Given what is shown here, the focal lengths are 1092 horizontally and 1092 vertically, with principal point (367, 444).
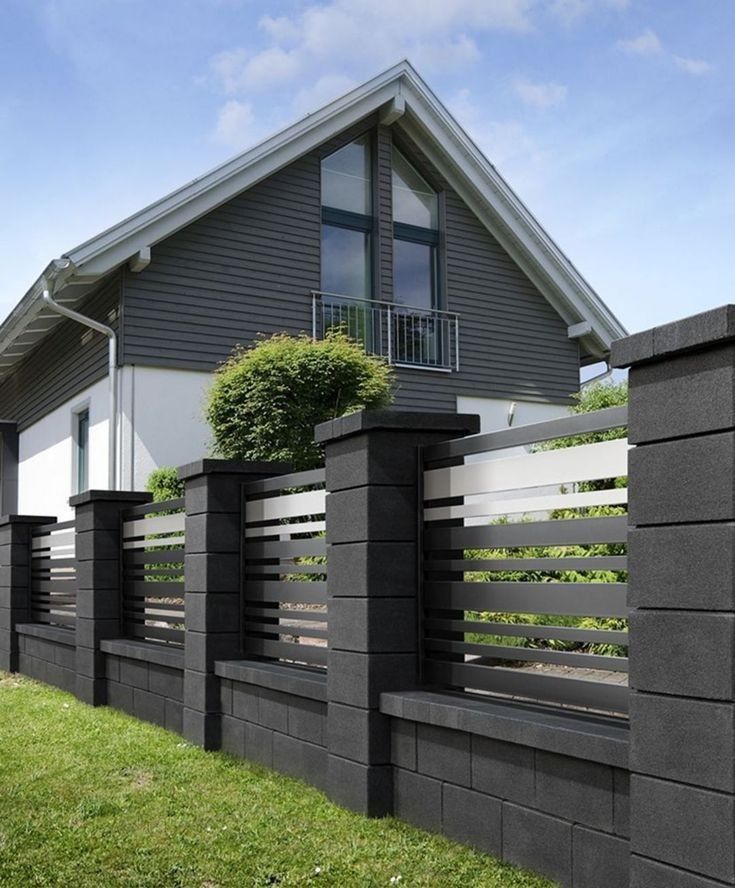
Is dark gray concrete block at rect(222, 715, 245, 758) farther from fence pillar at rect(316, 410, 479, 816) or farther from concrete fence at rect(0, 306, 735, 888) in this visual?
fence pillar at rect(316, 410, 479, 816)

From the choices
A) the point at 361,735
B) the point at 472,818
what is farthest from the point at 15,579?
the point at 472,818

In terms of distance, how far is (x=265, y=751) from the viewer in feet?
19.6

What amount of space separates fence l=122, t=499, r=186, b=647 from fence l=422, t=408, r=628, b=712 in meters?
2.95

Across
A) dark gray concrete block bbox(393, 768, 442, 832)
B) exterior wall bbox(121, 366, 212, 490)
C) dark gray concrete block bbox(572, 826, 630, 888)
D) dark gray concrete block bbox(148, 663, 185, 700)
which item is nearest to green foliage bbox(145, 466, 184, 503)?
exterior wall bbox(121, 366, 212, 490)

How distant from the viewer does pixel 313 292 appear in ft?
51.3

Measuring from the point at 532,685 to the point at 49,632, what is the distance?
22.6ft

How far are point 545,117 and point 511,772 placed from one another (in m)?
8.19

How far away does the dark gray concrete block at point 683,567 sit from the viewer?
3.13 meters

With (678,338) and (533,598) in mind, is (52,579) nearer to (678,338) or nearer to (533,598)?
(533,598)

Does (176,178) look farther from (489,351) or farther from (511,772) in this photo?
(511,772)

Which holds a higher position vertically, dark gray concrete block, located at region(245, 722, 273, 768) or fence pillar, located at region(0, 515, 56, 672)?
fence pillar, located at region(0, 515, 56, 672)

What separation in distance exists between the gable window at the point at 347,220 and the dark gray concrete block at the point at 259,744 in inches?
415

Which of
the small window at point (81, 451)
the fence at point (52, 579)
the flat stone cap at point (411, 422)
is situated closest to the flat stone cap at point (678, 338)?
the flat stone cap at point (411, 422)

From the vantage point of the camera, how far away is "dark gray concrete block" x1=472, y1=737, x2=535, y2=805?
4.00m
